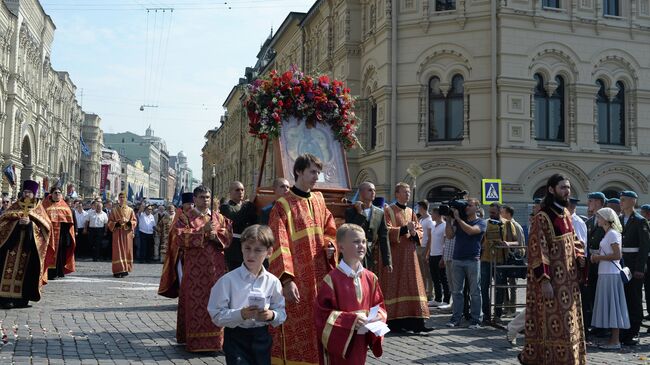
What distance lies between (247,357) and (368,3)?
85.7 feet

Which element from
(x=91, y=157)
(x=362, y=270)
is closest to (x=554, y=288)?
(x=362, y=270)

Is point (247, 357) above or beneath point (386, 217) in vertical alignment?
beneath

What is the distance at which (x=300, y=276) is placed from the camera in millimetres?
6449

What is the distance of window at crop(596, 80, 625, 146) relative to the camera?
25922 millimetres

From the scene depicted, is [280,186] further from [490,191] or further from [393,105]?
[393,105]

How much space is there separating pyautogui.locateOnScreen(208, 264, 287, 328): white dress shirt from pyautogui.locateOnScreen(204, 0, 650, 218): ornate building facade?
2010cm

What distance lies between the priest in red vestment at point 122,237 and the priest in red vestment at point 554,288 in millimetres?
13200

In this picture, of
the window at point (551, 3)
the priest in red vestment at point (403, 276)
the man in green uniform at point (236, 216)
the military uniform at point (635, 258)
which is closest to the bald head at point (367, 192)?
the priest in red vestment at point (403, 276)

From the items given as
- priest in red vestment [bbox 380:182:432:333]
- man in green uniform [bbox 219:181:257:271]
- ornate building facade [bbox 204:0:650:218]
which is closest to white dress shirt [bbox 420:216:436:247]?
Result: priest in red vestment [bbox 380:182:432:333]

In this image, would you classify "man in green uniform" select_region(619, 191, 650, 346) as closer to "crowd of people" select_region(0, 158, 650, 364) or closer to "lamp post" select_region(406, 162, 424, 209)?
"crowd of people" select_region(0, 158, 650, 364)

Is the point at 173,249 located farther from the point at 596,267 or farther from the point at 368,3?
the point at 368,3

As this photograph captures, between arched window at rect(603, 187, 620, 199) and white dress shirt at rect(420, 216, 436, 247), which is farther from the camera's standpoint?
arched window at rect(603, 187, 620, 199)

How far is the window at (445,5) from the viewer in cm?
2574

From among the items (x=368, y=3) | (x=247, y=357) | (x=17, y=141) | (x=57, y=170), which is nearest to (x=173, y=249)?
(x=247, y=357)
